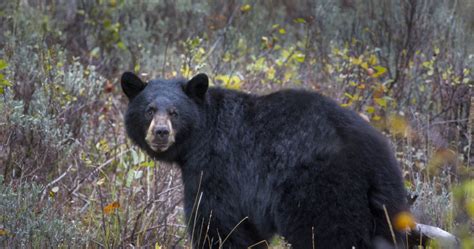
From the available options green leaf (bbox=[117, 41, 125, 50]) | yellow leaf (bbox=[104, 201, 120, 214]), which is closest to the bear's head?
yellow leaf (bbox=[104, 201, 120, 214])

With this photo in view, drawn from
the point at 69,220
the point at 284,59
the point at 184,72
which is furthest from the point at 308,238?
the point at 284,59

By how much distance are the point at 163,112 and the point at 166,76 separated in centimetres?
292

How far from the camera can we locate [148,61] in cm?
980

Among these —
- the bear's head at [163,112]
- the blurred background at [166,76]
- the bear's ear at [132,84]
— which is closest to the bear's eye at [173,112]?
the bear's head at [163,112]

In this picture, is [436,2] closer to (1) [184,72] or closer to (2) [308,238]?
(1) [184,72]

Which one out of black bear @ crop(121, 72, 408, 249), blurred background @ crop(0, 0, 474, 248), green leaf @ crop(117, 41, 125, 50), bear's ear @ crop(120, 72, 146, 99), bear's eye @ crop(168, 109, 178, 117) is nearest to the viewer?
black bear @ crop(121, 72, 408, 249)

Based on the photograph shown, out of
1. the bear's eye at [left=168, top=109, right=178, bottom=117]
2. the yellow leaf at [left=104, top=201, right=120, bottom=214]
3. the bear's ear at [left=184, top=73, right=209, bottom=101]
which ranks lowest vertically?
the yellow leaf at [left=104, top=201, right=120, bottom=214]

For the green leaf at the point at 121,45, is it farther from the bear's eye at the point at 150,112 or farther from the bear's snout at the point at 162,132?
the bear's snout at the point at 162,132

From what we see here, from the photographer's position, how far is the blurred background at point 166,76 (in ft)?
19.0

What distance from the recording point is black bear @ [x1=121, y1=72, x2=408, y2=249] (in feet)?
14.8

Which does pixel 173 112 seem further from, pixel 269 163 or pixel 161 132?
pixel 269 163

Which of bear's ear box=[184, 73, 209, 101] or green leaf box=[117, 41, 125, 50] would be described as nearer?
bear's ear box=[184, 73, 209, 101]

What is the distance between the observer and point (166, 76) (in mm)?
8164

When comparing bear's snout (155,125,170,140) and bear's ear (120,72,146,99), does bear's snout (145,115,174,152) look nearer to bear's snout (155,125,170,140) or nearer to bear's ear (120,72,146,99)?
bear's snout (155,125,170,140)
